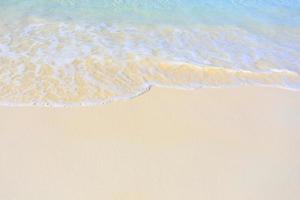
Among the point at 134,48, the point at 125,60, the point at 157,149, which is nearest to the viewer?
the point at 157,149

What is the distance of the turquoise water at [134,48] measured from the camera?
4.79 meters

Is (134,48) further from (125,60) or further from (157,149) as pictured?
(157,149)

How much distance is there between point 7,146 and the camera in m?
3.56

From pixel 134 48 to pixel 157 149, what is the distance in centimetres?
254

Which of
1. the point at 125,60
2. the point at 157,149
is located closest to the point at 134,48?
the point at 125,60

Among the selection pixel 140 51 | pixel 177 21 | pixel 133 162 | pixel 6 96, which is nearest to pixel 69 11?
pixel 177 21

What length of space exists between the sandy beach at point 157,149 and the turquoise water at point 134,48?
0.38m

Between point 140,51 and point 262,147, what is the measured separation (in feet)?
8.25

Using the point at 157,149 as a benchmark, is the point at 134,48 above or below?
below

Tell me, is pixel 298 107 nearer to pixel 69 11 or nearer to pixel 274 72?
pixel 274 72

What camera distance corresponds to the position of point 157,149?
142 inches

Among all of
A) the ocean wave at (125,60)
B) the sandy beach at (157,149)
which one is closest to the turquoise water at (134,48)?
the ocean wave at (125,60)

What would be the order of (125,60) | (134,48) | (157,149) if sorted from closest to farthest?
(157,149) < (125,60) < (134,48)

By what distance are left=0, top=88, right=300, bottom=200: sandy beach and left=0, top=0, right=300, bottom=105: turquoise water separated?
0.38 m
